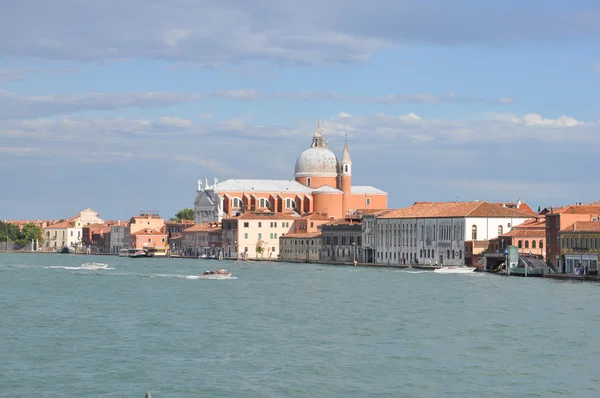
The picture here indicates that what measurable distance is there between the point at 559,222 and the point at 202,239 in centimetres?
4571

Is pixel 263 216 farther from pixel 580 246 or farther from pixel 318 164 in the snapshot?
pixel 580 246

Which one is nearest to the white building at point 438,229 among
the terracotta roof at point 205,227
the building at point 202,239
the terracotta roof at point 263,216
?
the terracotta roof at point 263,216

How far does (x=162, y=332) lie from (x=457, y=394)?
9.44m

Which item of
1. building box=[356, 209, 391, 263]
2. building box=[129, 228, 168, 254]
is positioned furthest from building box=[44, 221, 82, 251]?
building box=[356, 209, 391, 263]

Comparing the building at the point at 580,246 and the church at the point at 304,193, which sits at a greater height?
the church at the point at 304,193

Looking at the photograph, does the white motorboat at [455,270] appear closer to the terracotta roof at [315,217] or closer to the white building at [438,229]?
the white building at [438,229]

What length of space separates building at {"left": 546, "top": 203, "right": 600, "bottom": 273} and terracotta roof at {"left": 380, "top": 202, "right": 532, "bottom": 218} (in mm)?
9437

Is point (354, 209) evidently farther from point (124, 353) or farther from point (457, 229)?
point (124, 353)

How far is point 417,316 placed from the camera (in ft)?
100

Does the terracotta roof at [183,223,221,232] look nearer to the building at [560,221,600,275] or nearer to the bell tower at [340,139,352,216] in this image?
the bell tower at [340,139,352,216]

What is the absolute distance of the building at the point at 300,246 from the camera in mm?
80125

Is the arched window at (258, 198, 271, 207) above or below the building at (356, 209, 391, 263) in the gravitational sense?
above

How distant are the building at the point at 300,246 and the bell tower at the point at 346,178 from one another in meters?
11.1

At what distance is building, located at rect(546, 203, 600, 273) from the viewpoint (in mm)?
51438
